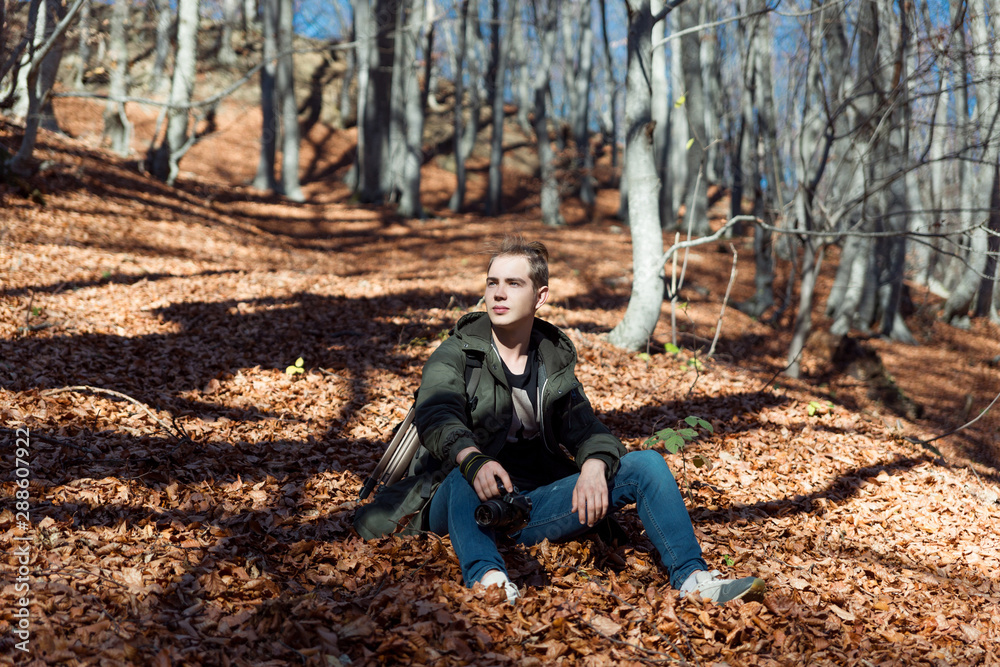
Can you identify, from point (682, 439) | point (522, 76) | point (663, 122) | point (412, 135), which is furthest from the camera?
point (522, 76)

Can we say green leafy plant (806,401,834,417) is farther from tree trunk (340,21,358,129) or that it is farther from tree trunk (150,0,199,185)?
tree trunk (340,21,358,129)

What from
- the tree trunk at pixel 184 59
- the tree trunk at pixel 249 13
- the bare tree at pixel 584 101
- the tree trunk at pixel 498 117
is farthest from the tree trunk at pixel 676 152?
Result: the tree trunk at pixel 249 13

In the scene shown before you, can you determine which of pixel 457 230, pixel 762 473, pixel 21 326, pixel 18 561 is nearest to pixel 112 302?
pixel 21 326

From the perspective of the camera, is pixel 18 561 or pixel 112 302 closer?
pixel 18 561

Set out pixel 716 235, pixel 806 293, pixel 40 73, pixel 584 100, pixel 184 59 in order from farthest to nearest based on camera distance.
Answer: pixel 584 100
pixel 184 59
pixel 40 73
pixel 806 293
pixel 716 235

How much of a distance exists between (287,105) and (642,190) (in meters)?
16.3

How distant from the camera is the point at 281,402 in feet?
18.8

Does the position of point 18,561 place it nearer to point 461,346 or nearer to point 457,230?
point 461,346

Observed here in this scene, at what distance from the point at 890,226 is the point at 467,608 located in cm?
1321

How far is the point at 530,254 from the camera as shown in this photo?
3383mm

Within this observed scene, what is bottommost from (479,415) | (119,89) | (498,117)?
(479,415)

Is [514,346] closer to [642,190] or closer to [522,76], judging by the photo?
[642,190]

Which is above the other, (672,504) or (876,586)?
(672,504)

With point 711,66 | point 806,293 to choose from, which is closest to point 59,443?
point 806,293
